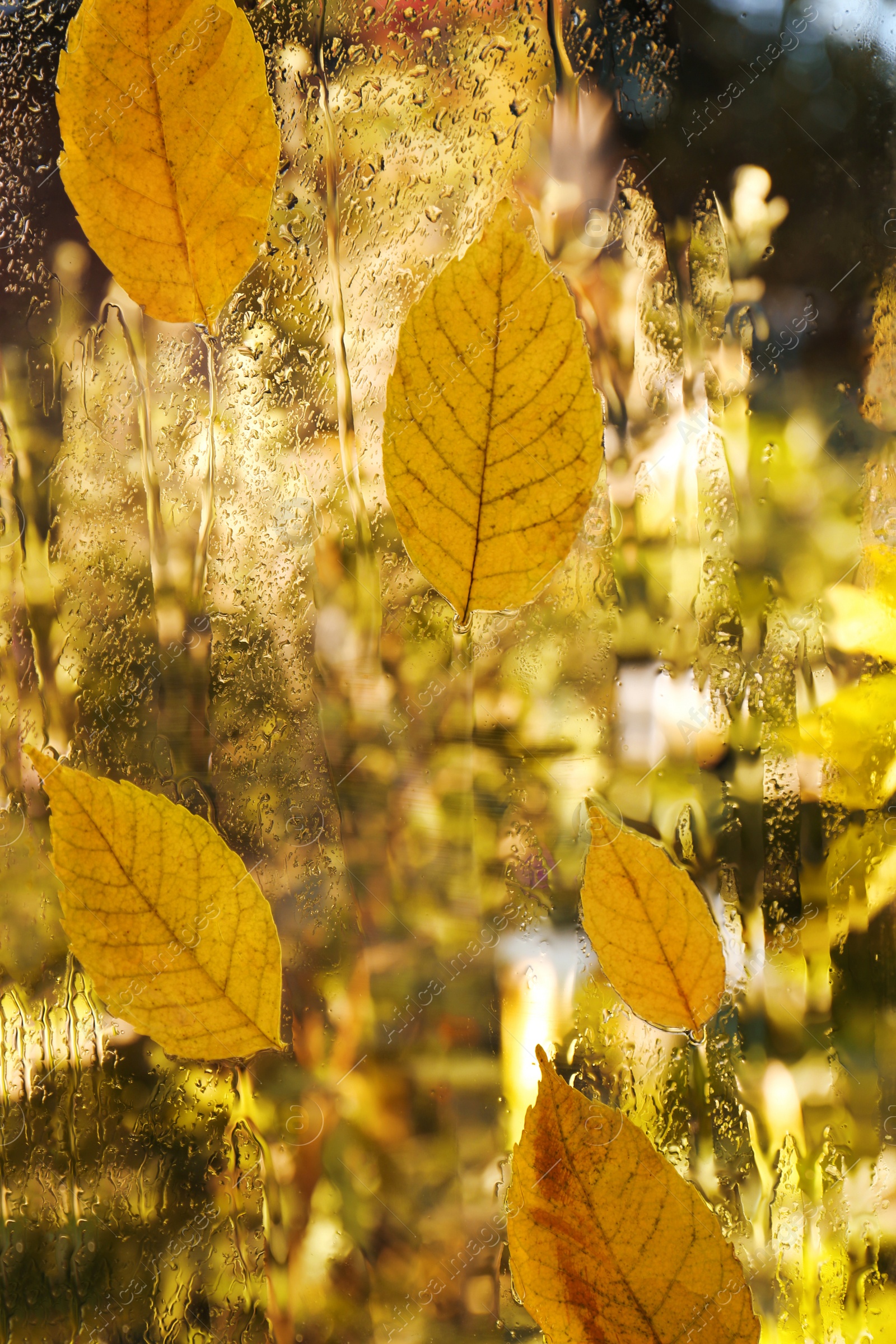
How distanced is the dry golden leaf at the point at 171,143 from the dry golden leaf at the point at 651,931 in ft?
0.45

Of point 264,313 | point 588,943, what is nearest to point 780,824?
point 588,943

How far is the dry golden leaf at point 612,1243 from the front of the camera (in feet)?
0.46

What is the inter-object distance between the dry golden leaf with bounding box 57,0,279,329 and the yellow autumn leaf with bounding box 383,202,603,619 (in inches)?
1.7

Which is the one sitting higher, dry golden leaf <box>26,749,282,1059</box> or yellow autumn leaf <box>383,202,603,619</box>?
yellow autumn leaf <box>383,202,603,619</box>

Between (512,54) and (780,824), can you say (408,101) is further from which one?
(780,824)

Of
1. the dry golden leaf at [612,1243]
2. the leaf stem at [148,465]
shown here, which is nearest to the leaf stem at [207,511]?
the leaf stem at [148,465]

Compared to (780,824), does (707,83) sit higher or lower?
higher

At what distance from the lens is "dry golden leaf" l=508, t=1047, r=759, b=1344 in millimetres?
140

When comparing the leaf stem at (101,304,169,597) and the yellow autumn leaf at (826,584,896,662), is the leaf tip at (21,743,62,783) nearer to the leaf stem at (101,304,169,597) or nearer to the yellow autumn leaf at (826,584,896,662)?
the leaf stem at (101,304,169,597)

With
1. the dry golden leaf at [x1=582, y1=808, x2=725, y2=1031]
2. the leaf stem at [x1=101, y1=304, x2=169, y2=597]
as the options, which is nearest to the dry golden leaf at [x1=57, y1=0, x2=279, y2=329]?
the leaf stem at [x1=101, y1=304, x2=169, y2=597]

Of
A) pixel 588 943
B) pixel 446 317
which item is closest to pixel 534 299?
pixel 446 317

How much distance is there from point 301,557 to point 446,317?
0.05m

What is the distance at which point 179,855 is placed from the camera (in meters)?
0.15

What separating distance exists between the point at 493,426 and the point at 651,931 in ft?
0.33
